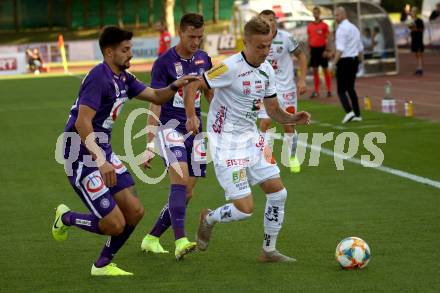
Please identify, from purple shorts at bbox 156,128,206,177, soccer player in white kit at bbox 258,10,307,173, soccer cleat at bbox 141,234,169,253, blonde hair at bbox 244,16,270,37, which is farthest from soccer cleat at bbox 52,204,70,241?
soccer player in white kit at bbox 258,10,307,173

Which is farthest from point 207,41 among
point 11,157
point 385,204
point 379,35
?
point 385,204

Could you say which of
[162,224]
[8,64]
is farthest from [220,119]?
[8,64]

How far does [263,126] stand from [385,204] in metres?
2.94

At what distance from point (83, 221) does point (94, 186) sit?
19.1 inches

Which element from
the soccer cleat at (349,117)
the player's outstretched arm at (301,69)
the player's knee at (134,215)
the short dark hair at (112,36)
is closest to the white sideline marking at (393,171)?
the player's outstretched arm at (301,69)

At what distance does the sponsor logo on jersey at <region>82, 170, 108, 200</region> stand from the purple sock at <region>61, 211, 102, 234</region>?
259mm

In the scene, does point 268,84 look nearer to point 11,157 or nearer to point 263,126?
point 263,126

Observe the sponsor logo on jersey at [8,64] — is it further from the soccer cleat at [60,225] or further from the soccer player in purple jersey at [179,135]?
the soccer cleat at [60,225]

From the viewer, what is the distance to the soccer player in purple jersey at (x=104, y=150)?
808 centimetres

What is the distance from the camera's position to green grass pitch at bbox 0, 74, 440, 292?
8.15 m

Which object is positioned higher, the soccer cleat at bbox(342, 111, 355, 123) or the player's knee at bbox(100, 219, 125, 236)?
the player's knee at bbox(100, 219, 125, 236)

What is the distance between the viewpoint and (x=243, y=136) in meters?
8.88

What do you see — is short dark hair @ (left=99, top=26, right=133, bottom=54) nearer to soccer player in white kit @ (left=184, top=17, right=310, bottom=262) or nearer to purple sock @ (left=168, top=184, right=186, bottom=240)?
soccer player in white kit @ (left=184, top=17, right=310, bottom=262)

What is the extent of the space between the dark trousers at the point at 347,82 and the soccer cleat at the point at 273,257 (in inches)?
490
